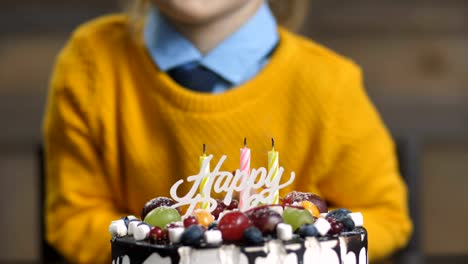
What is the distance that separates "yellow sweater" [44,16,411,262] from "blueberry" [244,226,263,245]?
53 cm

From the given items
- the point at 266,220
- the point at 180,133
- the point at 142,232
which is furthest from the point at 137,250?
→ the point at 180,133

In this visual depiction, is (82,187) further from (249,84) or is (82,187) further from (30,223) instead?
(30,223)

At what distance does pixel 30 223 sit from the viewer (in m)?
2.69

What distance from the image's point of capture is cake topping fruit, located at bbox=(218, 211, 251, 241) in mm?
940

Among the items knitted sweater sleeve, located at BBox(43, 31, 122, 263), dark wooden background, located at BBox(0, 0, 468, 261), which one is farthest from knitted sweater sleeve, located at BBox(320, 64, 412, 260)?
dark wooden background, located at BBox(0, 0, 468, 261)

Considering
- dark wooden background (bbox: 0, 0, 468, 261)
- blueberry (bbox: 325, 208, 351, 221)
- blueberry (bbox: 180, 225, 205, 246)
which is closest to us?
blueberry (bbox: 180, 225, 205, 246)

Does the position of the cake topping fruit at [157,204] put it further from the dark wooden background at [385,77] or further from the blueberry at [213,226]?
the dark wooden background at [385,77]

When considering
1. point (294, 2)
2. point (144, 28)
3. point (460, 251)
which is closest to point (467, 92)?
point (460, 251)

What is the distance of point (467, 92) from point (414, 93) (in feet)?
0.46

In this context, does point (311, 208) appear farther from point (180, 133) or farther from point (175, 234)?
point (180, 133)

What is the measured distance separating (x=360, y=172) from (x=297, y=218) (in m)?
0.61

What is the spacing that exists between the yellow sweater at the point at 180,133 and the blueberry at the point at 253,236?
528mm

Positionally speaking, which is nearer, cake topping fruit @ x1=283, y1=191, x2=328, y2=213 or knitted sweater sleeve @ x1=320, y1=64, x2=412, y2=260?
cake topping fruit @ x1=283, y1=191, x2=328, y2=213

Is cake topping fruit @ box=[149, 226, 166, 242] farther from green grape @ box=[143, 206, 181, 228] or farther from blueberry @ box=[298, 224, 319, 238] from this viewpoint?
Result: blueberry @ box=[298, 224, 319, 238]
